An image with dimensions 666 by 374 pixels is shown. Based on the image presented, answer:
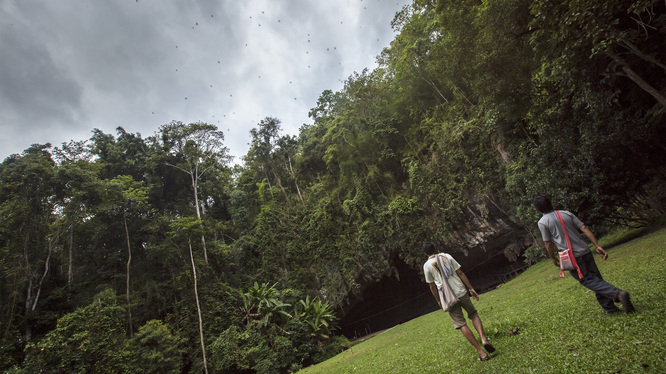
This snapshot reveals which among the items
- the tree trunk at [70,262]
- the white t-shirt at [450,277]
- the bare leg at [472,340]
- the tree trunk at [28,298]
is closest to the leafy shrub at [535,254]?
the white t-shirt at [450,277]

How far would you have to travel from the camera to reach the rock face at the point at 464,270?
14086mm

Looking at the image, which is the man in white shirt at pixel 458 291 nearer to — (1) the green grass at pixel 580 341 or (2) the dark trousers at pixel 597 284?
(1) the green grass at pixel 580 341

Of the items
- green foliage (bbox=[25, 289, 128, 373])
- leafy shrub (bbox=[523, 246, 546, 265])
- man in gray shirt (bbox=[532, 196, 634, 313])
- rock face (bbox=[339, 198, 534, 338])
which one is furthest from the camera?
rock face (bbox=[339, 198, 534, 338])

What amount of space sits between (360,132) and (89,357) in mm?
17710

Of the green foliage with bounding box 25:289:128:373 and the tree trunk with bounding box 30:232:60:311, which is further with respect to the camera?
the tree trunk with bounding box 30:232:60:311

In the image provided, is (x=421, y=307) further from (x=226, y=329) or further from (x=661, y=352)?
(x=661, y=352)

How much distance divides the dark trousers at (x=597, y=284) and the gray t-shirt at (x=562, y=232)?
0.33 feet

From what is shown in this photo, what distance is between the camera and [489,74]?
868 centimetres

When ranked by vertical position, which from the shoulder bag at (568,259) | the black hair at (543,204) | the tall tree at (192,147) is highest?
the tall tree at (192,147)

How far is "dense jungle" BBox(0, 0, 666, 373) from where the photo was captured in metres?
7.91

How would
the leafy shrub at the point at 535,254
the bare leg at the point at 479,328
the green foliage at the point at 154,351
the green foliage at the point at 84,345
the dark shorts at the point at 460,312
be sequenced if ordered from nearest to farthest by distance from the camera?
the bare leg at the point at 479,328
the dark shorts at the point at 460,312
the green foliage at the point at 84,345
the green foliage at the point at 154,351
the leafy shrub at the point at 535,254

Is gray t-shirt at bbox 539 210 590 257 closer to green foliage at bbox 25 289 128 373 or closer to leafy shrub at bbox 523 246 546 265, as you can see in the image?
leafy shrub at bbox 523 246 546 265

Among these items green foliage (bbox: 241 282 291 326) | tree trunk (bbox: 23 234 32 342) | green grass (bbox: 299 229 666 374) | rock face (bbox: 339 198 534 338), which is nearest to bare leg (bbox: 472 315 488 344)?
green grass (bbox: 299 229 666 374)

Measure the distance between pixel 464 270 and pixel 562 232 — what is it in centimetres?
1666
